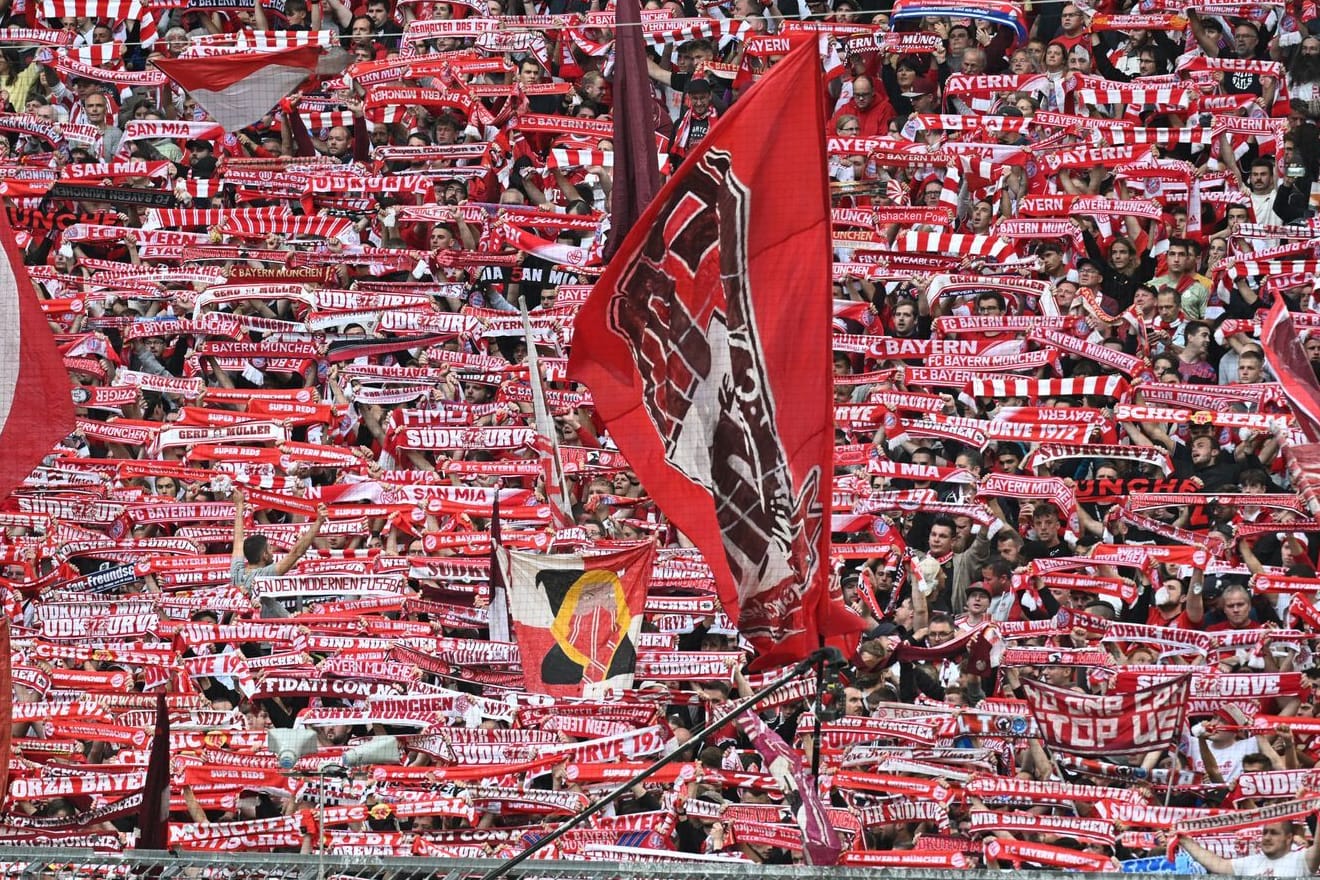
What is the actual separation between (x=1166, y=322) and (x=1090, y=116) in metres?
2.27

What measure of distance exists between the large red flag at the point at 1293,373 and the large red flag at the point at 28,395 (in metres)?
4.59

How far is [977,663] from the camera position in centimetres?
1477

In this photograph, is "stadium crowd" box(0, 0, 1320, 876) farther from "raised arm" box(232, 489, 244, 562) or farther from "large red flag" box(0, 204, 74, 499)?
"large red flag" box(0, 204, 74, 499)

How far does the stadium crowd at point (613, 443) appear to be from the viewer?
13922mm

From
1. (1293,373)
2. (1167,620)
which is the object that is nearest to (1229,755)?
(1167,620)

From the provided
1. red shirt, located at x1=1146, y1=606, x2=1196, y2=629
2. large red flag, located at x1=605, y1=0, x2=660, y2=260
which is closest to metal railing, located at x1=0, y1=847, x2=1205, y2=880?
red shirt, located at x1=1146, y1=606, x2=1196, y2=629

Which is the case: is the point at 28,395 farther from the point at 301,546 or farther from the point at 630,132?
the point at 301,546

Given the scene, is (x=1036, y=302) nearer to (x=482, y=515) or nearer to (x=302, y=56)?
(x=482, y=515)

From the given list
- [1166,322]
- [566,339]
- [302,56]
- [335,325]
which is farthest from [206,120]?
[1166,322]

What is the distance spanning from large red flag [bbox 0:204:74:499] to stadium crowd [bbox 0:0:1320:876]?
174 centimetres

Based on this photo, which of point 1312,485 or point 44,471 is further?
point 44,471

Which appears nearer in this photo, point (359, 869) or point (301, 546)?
point (359, 869)

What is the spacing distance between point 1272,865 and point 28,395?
5.54 meters

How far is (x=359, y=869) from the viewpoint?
9.38m
